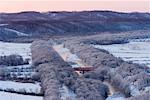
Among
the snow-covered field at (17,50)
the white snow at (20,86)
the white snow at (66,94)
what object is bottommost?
the snow-covered field at (17,50)

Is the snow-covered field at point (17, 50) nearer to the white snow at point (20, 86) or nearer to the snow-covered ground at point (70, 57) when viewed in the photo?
the snow-covered ground at point (70, 57)

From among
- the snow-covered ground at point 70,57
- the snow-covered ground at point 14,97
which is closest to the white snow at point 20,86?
the snow-covered ground at point 14,97

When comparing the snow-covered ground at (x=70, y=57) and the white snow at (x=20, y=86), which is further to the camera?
the snow-covered ground at (x=70, y=57)

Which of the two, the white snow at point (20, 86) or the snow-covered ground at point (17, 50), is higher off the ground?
the white snow at point (20, 86)

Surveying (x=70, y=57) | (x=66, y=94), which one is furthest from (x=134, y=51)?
(x=66, y=94)

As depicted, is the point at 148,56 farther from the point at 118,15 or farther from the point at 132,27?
the point at 118,15

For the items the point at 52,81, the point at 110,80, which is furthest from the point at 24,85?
the point at 110,80

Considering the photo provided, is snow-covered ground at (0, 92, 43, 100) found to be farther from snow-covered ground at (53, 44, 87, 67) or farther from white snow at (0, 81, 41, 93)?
snow-covered ground at (53, 44, 87, 67)
